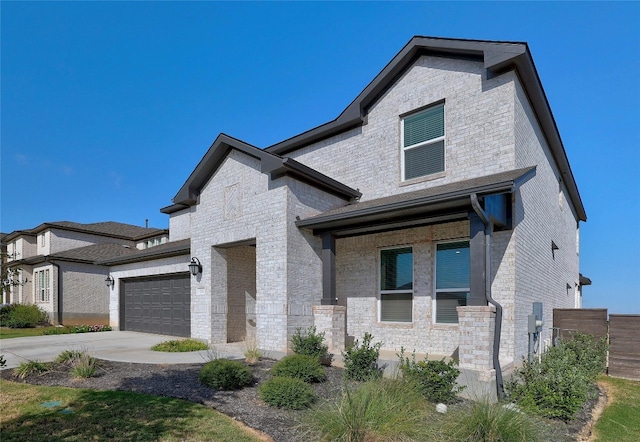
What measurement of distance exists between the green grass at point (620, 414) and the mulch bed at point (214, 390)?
9.3 inches

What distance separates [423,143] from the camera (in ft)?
33.7

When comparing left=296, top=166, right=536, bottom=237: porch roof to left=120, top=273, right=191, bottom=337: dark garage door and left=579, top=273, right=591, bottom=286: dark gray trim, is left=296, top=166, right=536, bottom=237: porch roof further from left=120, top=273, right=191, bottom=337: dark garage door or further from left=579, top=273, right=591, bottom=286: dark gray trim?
left=579, top=273, right=591, bottom=286: dark gray trim


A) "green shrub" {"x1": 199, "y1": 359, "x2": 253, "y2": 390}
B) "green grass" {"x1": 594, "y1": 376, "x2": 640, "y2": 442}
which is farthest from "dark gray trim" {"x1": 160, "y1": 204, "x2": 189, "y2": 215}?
"green grass" {"x1": 594, "y1": 376, "x2": 640, "y2": 442}

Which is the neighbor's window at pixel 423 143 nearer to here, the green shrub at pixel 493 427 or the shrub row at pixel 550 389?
the shrub row at pixel 550 389

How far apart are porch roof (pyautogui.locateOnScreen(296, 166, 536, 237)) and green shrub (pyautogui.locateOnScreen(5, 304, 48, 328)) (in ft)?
63.8

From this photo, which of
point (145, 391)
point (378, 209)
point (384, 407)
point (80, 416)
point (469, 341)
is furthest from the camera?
point (378, 209)

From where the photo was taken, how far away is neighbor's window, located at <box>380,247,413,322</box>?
9953mm

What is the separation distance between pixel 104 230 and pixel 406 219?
27.2 metres

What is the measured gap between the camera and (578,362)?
845 cm

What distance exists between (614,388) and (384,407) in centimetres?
768

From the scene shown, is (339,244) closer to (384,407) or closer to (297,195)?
(297,195)

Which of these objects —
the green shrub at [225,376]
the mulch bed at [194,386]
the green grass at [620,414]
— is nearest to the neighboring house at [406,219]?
the green grass at [620,414]

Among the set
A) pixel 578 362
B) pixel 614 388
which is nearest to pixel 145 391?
pixel 578 362

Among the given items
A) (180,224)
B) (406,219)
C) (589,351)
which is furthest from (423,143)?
(180,224)
